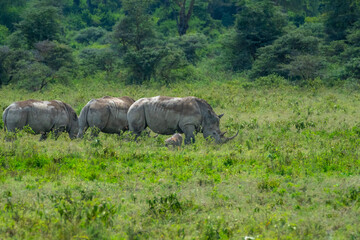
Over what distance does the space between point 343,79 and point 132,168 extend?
17038mm

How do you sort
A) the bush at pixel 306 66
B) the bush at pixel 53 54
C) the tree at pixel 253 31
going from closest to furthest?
the bush at pixel 306 66, the bush at pixel 53 54, the tree at pixel 253 31

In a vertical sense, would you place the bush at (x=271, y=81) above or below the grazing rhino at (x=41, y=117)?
below

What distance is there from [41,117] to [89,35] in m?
25.7

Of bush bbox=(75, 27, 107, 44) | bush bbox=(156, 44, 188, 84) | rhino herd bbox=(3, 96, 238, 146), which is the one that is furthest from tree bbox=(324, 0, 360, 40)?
rhino herd bbox=(3, 96, 238, 146)

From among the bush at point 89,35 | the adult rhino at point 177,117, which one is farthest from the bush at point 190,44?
the adult rhino at point 177,117

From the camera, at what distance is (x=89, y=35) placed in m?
Result: 38.3

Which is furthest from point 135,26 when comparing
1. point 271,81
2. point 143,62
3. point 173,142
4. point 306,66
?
point 173,142

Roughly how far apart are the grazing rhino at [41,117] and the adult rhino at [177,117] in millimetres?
2149

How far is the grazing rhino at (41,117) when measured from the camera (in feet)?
43.3

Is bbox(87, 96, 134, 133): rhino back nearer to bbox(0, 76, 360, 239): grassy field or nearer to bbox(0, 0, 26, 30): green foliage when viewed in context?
bbox(0, 76, 360, 239): grassy field

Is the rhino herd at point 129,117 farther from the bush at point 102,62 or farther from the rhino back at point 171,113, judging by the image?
the bush at point 102,62

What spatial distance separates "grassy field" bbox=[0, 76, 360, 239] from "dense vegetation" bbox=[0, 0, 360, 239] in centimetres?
3

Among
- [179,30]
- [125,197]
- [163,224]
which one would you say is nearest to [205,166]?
[125,197]

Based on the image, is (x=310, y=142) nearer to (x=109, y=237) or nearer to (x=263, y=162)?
(x=263, y=162)
